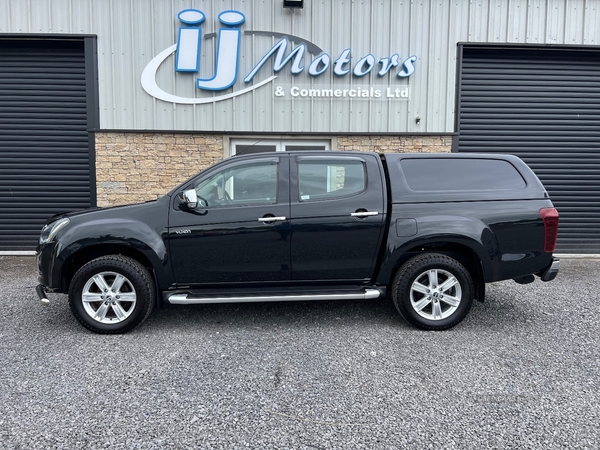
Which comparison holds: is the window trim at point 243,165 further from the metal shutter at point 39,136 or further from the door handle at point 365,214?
the metal shutter at point 39,136

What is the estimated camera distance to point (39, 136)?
27.0 feet

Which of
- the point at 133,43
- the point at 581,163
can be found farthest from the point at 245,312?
the point at 581,163

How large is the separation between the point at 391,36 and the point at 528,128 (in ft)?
10.7

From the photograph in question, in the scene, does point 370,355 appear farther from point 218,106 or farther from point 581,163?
point 581,163

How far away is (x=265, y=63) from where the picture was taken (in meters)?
7.91

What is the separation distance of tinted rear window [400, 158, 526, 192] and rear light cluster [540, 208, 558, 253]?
0.35m

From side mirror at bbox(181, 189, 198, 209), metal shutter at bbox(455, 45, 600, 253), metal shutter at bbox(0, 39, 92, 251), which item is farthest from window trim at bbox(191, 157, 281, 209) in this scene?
metal shutter at bbox(455, 45, 600, 253)

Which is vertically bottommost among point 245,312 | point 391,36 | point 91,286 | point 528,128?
point 245,312

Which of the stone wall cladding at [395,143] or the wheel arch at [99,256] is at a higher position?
the stone wall cladding at [395,143]

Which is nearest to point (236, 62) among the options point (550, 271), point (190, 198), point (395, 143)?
point (395, 143)

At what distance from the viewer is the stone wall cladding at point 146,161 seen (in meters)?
7.94

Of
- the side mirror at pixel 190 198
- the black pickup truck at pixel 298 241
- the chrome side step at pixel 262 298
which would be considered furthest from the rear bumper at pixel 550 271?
the side mirror at pixel 190 198

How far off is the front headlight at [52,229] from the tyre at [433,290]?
128 inches

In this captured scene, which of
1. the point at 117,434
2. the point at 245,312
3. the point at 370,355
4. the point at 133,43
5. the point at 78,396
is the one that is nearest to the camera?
the point at 117,434
